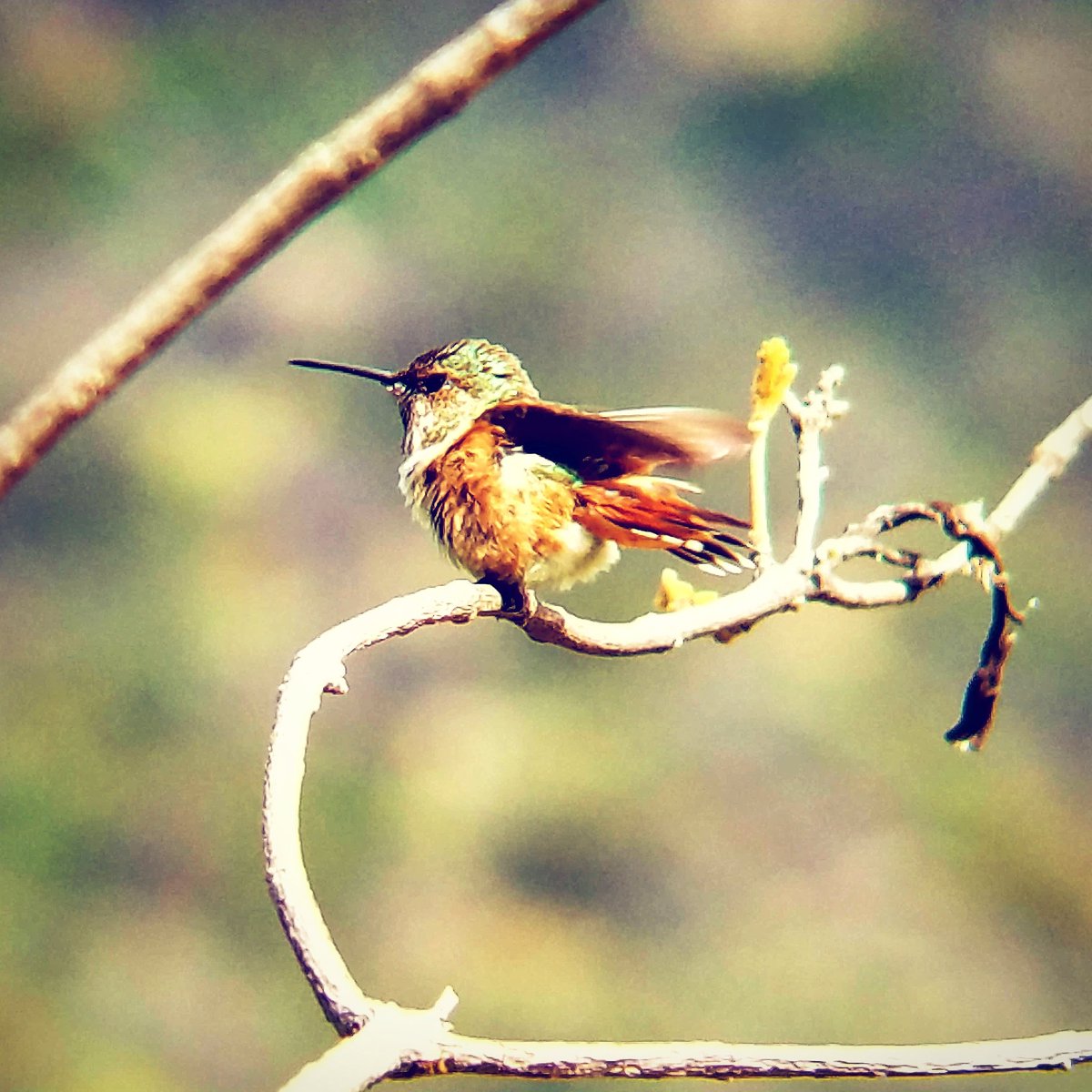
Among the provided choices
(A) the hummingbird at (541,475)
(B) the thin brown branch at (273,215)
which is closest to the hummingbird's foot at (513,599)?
(A) the hummingbird at (541,475)

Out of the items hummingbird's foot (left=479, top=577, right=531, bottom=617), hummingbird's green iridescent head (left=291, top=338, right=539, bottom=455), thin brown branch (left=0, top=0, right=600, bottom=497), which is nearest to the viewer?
thin brown branch (left=0, top=0, right=600, bottom=497)

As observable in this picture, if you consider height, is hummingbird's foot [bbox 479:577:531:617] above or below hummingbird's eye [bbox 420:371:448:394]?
below

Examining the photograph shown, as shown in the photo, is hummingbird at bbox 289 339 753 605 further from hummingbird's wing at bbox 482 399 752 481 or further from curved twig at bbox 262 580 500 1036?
curved twig at bbox 262 580 500 1036

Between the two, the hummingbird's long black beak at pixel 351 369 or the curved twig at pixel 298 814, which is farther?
the hummingbird's long black beak at pixel 351 369

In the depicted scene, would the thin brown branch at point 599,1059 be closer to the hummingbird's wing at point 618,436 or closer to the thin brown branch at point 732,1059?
the thin brown branch at point 732,1059

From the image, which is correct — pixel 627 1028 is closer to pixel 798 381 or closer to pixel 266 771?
pixel 798 381

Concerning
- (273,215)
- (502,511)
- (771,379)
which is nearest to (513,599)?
(502,511)

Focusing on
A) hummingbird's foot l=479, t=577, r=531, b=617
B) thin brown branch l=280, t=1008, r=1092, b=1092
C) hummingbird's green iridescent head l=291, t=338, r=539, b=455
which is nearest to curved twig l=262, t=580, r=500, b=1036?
thin brown branch l=280, t=1008, r=1092, b=1092

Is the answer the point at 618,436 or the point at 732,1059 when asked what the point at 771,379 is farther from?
the point at 732,1059
